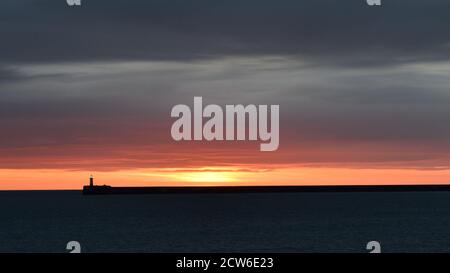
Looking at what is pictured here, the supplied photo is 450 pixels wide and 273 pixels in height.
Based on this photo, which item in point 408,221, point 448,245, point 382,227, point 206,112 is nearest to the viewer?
point 206,112

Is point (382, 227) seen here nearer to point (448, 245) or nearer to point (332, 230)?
point (332, 230)

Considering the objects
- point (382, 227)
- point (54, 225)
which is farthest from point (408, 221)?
point (54, 225)

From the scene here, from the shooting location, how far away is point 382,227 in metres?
138

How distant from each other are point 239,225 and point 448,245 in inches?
1624
